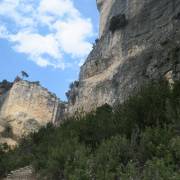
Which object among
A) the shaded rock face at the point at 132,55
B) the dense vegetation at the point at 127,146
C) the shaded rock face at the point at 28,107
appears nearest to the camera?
the dense vegetation at the point at 127,146

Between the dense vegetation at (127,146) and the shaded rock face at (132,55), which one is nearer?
the dense vegetation at (127,146)

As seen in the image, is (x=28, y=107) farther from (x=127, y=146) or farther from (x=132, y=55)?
(x=127, y=146)

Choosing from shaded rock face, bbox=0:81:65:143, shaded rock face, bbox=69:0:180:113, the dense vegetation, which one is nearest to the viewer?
the dense vegetation

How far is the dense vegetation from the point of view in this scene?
32.4ft

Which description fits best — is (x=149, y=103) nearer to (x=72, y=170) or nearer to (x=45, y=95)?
(x=72, y=170)

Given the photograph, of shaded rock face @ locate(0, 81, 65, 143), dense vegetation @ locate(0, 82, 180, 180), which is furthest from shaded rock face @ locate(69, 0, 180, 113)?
shaded rock face @ locate(0, 81, 65, 143)

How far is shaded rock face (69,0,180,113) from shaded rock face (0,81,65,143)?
1250 cm

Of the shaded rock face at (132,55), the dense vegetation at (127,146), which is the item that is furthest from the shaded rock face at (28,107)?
the dense vegetation at (127,146)

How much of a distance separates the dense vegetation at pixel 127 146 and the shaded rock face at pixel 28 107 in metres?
27.6

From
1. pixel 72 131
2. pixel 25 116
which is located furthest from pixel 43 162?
pixel 25 116

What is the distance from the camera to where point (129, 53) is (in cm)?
2784

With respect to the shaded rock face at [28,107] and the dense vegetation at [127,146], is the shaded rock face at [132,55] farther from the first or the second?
the shaded rock face at [28,107]

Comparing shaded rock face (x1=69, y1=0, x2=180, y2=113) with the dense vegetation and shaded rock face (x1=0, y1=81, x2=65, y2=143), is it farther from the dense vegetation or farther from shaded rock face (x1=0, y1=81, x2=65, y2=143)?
shaded rock face (x1=0, y1=81, x2=65, y2=143)

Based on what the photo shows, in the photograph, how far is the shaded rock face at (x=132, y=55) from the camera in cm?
2244
